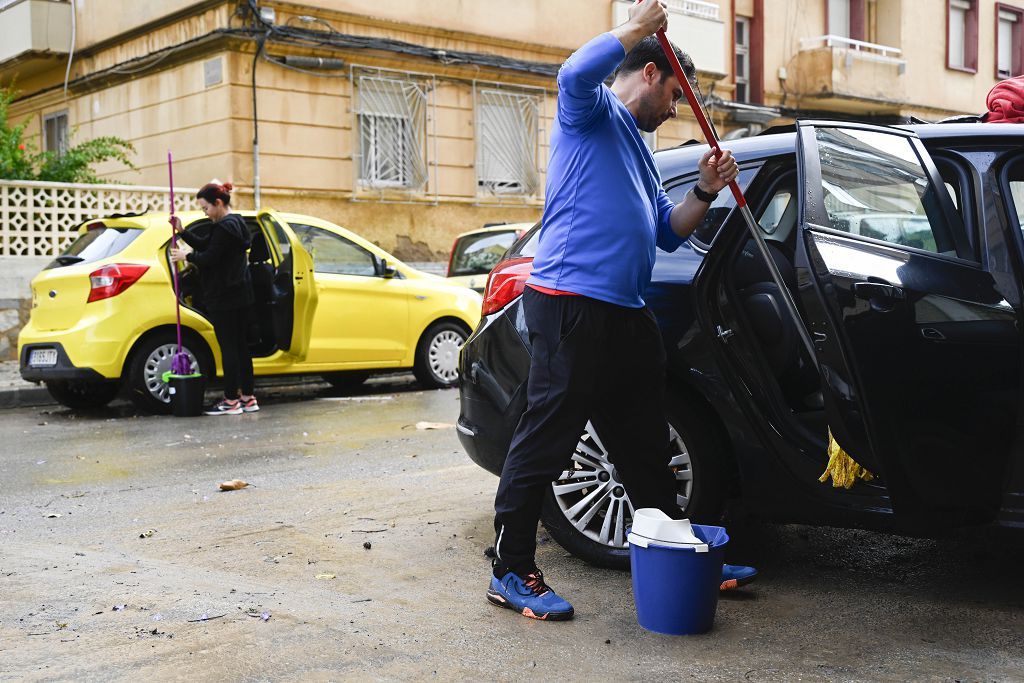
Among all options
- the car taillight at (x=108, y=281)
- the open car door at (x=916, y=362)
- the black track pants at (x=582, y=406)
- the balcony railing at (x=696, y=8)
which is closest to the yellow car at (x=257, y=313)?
the car taillight at (x=108, y=281)

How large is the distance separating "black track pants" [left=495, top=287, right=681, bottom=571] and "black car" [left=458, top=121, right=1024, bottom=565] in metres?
0.34

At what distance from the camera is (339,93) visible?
17.4m

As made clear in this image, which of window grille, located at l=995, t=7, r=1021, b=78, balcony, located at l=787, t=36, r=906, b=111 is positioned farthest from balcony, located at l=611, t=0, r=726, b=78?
window grille, located at l=995, t=7, r=1021, b=78

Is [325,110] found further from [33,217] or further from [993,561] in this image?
[993,561]

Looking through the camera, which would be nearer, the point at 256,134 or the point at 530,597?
the point at 530,597

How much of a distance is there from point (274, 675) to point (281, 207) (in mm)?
13826

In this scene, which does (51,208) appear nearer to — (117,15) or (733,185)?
(117,15)

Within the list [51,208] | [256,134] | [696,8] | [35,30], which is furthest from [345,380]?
[696,8]

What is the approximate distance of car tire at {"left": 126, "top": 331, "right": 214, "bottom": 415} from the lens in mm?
9562

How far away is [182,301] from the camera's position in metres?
9.76

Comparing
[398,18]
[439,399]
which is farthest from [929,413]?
[398,18]

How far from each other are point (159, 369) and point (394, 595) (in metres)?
5.97

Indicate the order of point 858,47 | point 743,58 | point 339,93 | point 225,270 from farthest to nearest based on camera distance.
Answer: point 858,47
point 743,58
point 339,93
point 225,270

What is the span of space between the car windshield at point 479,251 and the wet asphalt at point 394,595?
651 cm
